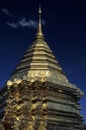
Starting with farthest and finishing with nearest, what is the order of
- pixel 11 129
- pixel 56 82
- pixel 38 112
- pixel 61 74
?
pixel 61 74, pixel 56 82, pixel 38 112, pixel 11 129

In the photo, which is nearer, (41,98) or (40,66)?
(41,98)

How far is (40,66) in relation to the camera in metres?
40.3

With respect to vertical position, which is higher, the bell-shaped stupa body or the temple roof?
the temple roof

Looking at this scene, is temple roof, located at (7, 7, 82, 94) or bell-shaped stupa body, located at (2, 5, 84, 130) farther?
temple roof, located at (7, 7, 82, 94)

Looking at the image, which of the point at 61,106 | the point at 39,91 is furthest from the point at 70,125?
the point at 39,91

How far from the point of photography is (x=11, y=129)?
32.5m

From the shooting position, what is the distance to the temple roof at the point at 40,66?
38.8 meters

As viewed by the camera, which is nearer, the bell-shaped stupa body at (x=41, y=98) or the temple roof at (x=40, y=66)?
the bell-shaped stupa body at (x=41, y=98)

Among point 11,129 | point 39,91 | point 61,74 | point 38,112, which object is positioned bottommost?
point 11,129

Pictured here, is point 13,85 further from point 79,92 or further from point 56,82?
point 79,92

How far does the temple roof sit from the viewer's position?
127ft

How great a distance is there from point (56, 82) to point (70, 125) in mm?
4647

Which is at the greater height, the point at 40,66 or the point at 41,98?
the point at 40,66

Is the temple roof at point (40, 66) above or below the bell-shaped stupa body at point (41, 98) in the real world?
above
